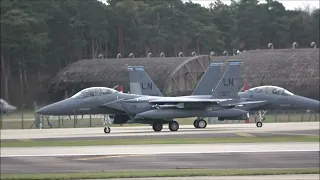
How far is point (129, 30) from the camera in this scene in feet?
226

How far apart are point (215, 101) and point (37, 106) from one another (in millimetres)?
10804

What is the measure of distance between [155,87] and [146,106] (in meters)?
3.68

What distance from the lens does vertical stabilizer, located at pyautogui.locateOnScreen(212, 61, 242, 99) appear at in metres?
42.5

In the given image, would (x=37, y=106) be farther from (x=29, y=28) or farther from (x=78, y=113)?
(x=29, y=28)

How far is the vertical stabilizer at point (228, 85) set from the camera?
139 ft

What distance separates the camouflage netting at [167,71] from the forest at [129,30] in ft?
16.2

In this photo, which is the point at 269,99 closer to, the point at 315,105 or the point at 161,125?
the point at 315,105

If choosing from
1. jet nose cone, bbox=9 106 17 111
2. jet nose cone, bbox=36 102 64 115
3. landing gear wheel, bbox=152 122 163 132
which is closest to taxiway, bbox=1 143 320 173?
jet nose cone, bbox=36 102 64 115

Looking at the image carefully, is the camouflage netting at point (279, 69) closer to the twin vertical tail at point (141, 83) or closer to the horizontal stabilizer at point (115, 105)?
the twin vertical tail at point (141, 83)

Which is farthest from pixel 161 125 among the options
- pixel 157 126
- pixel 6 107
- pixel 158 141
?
pixel 6 107

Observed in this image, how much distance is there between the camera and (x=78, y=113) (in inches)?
1645

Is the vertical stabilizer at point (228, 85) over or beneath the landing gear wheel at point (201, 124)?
over

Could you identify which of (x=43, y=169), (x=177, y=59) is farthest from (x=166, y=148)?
(x=177, y=59)

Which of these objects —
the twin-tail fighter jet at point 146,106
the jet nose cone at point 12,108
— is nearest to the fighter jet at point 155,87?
the twin-tail fighter jet at point 146,106
